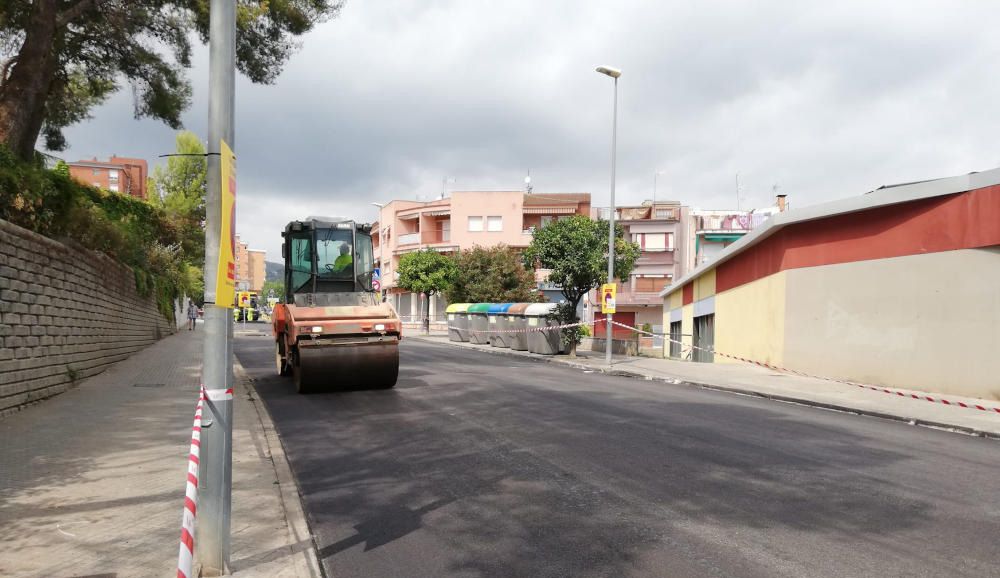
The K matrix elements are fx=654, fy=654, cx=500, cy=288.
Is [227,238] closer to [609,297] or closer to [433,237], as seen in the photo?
[609,297]

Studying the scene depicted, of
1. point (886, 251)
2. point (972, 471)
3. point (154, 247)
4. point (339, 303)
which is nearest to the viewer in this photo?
point (972, 471)

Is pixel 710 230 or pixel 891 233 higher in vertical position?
pixel 710 230

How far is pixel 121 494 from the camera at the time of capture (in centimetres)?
516

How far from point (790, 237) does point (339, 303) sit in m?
12.1

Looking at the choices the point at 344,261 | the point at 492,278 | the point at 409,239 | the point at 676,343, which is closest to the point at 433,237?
the point at 409,239

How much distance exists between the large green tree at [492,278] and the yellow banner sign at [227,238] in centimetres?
3618

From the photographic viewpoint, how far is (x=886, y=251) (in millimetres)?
14484

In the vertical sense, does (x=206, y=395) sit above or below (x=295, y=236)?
below

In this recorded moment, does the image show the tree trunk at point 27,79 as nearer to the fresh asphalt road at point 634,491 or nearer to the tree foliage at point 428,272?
the fresh asphalt road at point 634,491

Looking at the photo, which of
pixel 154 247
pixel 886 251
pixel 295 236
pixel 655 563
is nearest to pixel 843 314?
pixel 886 251

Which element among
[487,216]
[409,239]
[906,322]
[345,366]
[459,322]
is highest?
[487,216]

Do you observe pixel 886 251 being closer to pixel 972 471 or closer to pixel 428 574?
pixel 972 471

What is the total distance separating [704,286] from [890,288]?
11650 mm

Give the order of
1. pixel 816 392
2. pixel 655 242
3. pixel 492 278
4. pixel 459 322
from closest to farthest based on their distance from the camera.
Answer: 1. pixel 816 392
2. pixel 459 322
3. pixel 492 278
4. pixel 655 242
